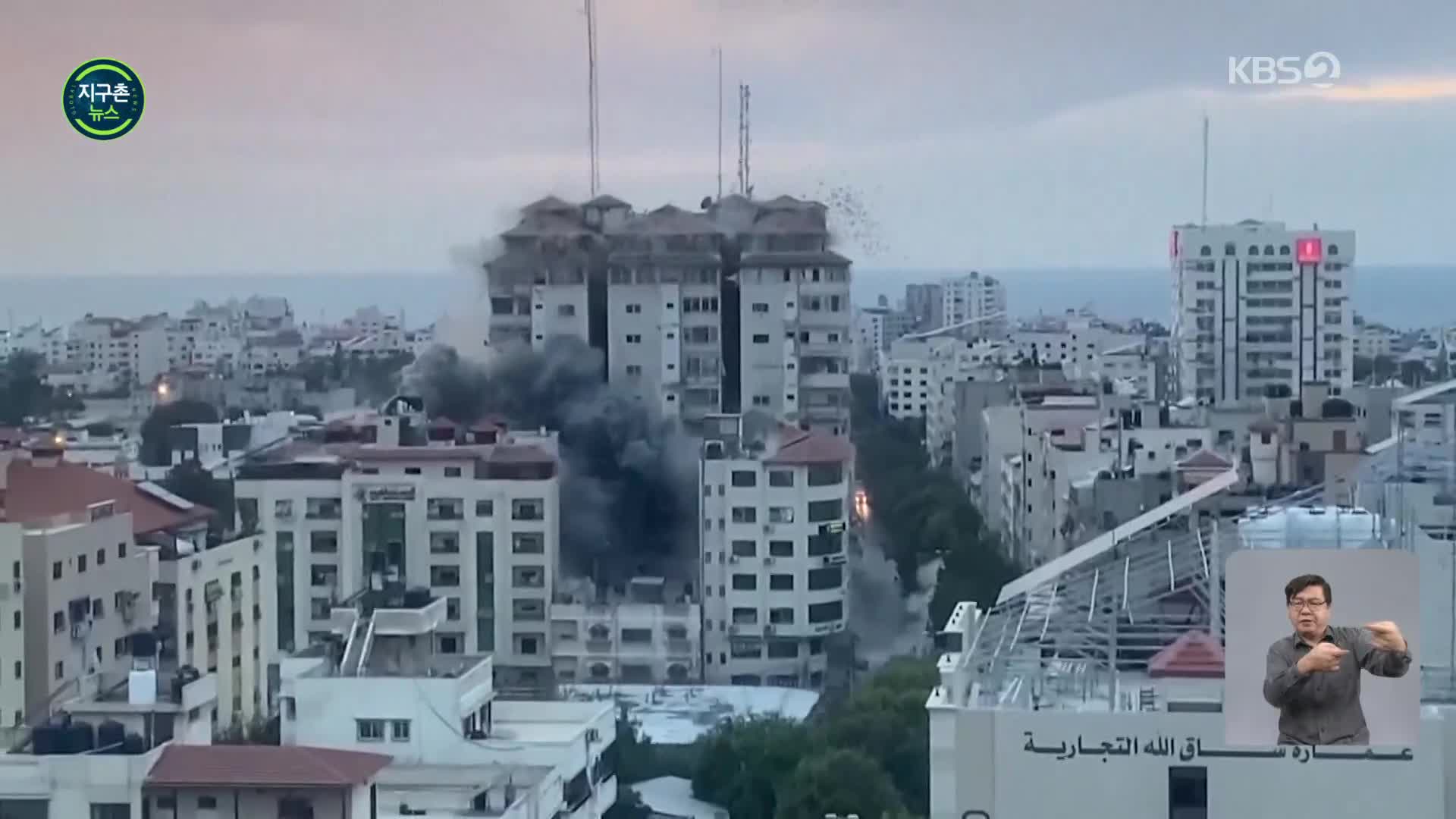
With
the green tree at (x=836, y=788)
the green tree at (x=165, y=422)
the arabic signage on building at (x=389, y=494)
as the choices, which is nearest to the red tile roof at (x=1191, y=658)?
the green tree at (x=836, y=788)

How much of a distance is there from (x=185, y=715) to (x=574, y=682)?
947 mm

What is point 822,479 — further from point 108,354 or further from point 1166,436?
point 108,354

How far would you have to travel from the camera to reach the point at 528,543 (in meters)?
4.16

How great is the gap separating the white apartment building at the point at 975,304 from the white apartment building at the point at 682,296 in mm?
436

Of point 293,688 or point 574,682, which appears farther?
point 574,682

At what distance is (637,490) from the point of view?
4.24 m

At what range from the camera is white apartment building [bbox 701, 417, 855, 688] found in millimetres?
4191

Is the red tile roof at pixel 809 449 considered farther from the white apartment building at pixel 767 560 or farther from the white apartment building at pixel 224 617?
the white apartment building at pixel 224 617

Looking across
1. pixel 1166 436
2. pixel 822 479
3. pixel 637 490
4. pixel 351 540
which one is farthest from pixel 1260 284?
pixel 351 540

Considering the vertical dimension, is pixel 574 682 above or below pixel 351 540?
below

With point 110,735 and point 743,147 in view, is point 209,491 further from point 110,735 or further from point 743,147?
point 743,147

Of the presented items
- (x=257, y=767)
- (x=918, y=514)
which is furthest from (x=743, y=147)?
(x=257, y=767)

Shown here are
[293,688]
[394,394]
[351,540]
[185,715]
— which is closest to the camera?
[185,715]

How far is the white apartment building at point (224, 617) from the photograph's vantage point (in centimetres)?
373
